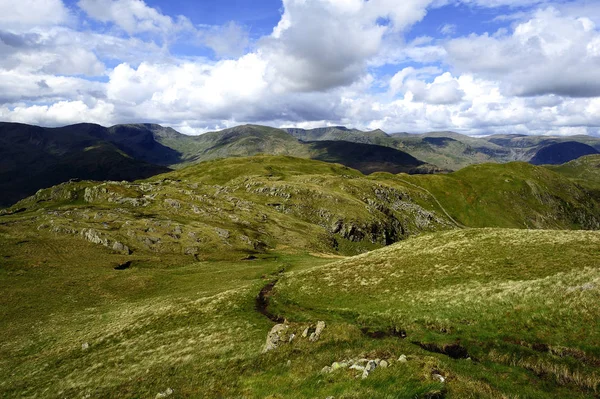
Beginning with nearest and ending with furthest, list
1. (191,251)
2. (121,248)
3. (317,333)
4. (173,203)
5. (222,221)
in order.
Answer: (317,333) < (121,248) < (191,251) < (222,221) < (173,203)

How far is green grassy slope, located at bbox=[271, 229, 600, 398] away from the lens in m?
20.1

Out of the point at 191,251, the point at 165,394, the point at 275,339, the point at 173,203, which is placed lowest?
the point at 191,251

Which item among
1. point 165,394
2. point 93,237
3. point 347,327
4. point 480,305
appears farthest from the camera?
point 93,237

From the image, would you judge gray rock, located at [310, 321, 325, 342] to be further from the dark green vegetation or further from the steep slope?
the steep slope

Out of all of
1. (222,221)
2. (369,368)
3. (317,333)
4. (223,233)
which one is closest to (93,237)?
(223,233)

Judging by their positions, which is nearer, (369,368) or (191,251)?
(369,368)

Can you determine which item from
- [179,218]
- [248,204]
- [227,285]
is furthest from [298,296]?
[248,204]

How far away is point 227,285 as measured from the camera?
6406cm

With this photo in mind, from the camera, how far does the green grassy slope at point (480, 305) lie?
20.1m

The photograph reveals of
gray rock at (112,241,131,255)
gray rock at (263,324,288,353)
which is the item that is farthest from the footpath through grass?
gray rock at (112,241,131,255)

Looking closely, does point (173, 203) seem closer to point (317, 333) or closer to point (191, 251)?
point (191, 251)

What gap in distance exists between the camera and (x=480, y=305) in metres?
33.2

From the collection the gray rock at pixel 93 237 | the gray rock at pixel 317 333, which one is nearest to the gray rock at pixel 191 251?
the gray rock at pixel 93 237

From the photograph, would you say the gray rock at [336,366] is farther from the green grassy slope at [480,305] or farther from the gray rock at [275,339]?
the gray rock at [275,339]
